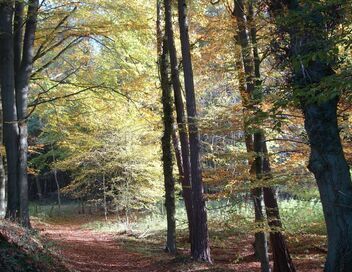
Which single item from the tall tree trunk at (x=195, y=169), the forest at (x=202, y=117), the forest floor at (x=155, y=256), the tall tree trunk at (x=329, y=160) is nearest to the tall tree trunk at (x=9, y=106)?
the forest at (x=202, y=117)

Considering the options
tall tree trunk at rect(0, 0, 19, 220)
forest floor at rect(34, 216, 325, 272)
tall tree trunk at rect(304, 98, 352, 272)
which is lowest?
forest floor at rect(34, 216, 325, 272)

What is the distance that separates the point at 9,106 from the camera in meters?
11.7

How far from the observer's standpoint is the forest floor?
34.6ft

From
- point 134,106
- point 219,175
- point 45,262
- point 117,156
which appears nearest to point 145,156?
point 117,156

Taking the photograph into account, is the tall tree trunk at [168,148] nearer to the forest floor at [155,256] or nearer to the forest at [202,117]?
the forest at [202,117]

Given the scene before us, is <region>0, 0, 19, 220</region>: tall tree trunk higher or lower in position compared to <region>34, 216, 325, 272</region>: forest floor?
higher

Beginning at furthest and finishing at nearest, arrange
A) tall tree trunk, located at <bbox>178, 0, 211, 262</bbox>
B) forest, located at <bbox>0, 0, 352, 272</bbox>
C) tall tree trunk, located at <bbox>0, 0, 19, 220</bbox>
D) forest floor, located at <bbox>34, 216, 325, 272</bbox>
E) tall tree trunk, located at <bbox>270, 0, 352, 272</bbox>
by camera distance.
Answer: tall tree trunk, located at <bbox>0, 0, 19, 220</bbox>, forest floor, located at <bbox>34, 216, 325, 272</bbox>, tall tree trunk, located at <bbox>178, 0, 211, 262</bbox>, forest, located at <bbox>0, 0, 352, 272</bbox>, tall tree trunk, located at <bbox>270, 0, 352, 272</bbox>

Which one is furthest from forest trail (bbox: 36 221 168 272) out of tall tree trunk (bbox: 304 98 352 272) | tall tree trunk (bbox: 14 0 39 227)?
tall tree trunk (bbox: 304 98 352 272)

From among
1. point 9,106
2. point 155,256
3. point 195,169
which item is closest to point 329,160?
point 195,169

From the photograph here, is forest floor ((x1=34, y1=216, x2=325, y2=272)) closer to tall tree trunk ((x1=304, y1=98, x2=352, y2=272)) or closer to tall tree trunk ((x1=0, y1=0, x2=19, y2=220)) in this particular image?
tall tree trunk ((x1=0, y1=0, x2=19, y2=220))

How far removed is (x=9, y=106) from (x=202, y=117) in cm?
556

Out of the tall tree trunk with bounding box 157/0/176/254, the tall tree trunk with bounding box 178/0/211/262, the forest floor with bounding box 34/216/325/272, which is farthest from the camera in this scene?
the tall tree trunk with bounding box 157/0/176/254

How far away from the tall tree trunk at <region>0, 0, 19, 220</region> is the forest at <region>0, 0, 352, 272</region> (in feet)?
0.10

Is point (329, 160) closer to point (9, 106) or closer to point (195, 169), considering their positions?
point (195, 169)
